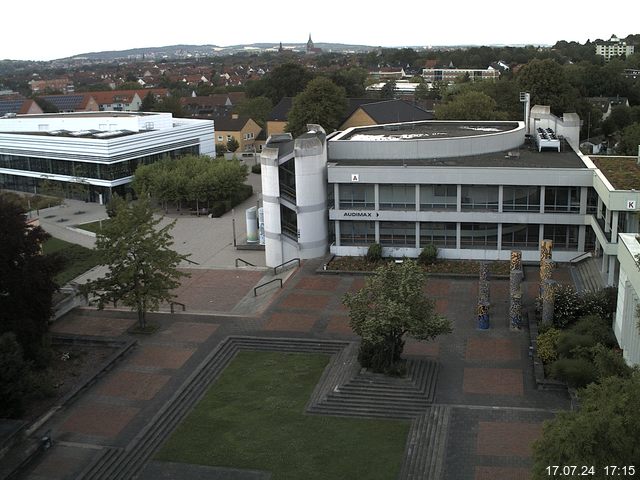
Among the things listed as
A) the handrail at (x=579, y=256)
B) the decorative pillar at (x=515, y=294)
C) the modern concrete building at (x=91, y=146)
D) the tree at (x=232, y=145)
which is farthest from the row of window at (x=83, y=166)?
the decorative pillar at (x=515, y=294)

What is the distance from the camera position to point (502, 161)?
43531 mm

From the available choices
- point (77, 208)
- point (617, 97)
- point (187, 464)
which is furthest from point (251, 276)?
point (617, 97)

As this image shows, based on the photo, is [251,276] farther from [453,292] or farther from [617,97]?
[617,97]

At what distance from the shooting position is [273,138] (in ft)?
153

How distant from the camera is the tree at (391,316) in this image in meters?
26.3

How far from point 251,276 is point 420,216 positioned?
10263mm

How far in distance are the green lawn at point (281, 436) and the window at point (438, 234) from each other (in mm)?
16073

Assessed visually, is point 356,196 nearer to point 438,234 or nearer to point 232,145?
point 438,234

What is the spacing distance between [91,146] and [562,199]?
4179 cm

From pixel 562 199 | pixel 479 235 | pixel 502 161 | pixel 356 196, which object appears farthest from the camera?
pixel 502 161

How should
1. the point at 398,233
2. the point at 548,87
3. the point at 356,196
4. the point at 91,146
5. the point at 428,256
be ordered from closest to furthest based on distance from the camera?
the point at 428,256 → the point at 398,233 → the point at 356,196 → the point at 91,146 → the point at 548,87

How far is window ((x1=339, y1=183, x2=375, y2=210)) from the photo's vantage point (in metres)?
42.5

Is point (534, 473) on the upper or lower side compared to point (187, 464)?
upper

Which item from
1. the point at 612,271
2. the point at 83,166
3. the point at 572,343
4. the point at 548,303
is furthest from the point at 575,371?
the point at 83,166
